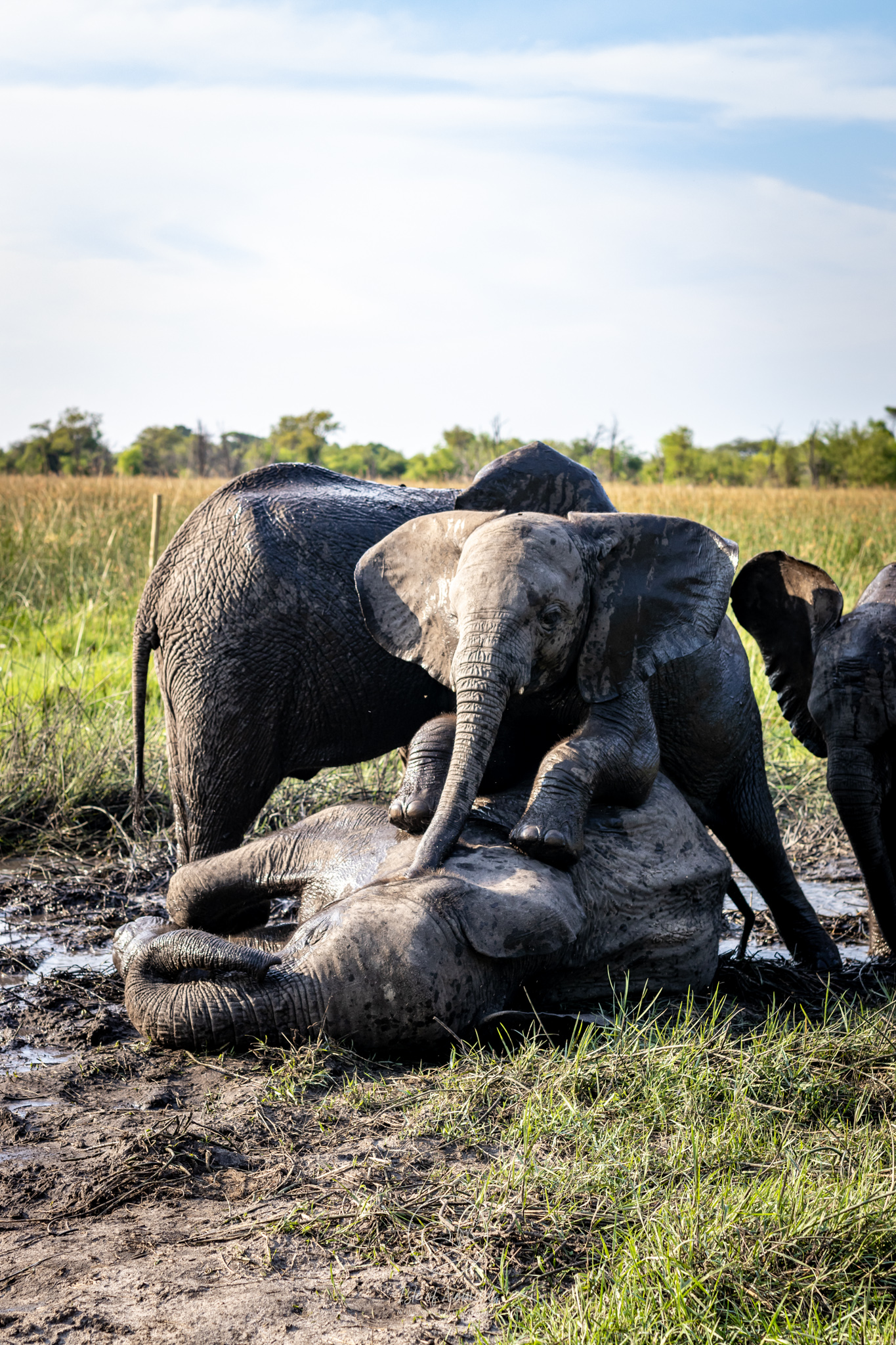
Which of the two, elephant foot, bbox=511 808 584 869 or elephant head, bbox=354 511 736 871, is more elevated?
elephant head, bbox=354 511 736 871

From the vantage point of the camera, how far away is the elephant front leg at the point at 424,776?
11.7ft

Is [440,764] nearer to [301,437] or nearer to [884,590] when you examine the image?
[884,590]

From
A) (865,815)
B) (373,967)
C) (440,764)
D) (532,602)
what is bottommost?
(373,967)

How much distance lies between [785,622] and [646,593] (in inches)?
48.7

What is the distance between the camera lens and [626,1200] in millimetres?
2547

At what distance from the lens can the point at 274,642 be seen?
4.12 metres

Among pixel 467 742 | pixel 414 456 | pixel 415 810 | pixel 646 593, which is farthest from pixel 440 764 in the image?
pixel 414 456

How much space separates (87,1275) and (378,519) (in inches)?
103

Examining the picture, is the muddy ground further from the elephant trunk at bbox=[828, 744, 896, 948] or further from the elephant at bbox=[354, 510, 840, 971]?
the elephant trunk at bbox=[828, 744, 896, 948]

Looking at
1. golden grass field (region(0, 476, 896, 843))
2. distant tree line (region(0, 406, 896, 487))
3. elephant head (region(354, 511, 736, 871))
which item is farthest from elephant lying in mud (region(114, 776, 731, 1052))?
distant tree line (region(0, 406, 896, 487))

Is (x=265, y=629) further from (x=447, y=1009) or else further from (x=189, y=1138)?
(x=189, y=1138)

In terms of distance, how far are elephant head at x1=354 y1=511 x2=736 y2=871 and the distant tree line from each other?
19896 millimetres

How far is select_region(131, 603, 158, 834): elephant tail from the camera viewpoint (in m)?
4.38

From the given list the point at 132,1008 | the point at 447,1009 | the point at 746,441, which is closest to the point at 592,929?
the point at 447,1009
